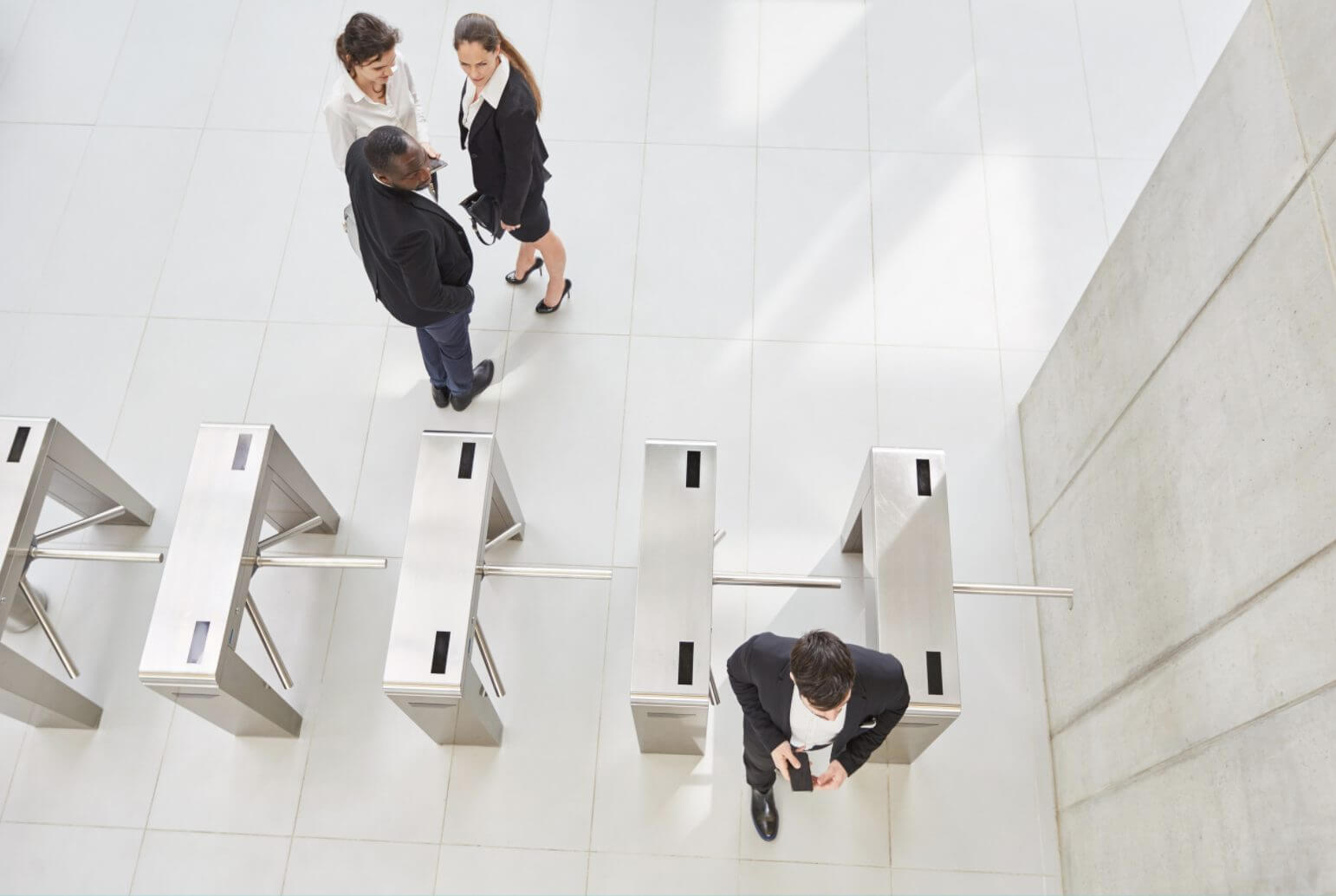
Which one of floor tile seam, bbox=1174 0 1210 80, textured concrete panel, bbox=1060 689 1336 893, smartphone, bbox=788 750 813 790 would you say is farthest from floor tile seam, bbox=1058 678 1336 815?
floor tile seam, bbox=1174 0 1210 80

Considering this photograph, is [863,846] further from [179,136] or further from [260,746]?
[179,136]

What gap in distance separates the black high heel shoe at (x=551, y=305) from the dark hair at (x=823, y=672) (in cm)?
227

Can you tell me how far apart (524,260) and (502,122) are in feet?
3.23

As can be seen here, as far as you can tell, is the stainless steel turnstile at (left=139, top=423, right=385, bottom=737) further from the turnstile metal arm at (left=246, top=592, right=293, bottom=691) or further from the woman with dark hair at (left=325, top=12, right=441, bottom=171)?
the woman with dark hair at (left=325, top=12, right=441, bottom=171)

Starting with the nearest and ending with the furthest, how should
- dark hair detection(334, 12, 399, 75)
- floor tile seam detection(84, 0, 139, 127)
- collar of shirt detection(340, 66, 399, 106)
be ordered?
dark hair detection(334, 12, 399, 75), collar of shirt detection(340, 66, 399, 106), floor tile seam detection(84, 0, 139, 127)

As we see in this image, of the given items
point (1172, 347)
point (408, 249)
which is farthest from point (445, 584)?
point (1172, 347)

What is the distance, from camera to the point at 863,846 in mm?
3059

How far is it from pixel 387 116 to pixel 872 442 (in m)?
2.17

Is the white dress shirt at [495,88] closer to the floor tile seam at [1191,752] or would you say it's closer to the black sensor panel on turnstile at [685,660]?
the black sensor panel on turnstile at [685,660]

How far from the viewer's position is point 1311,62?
6.72 ft

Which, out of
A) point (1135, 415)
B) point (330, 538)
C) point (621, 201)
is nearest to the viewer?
point (1135, 415)

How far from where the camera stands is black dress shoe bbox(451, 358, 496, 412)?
3.75 m

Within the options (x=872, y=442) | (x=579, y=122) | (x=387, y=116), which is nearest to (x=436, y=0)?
(x=579, y=122)

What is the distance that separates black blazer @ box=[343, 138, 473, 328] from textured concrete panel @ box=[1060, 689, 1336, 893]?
2.51m
